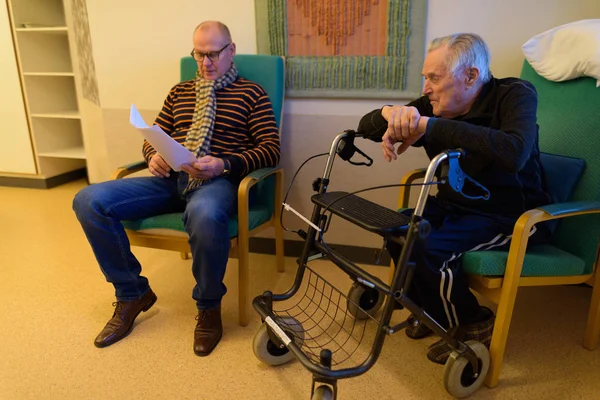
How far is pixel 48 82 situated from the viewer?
3.41m

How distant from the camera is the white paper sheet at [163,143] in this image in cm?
132

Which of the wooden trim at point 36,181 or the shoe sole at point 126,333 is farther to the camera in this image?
the wooden trim at point 36,181

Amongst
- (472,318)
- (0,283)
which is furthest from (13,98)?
(472,318)

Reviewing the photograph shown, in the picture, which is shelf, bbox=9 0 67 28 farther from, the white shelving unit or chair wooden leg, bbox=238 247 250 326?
chair wooden leg, bbox=238 247 250 326

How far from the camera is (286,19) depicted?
1974 mm

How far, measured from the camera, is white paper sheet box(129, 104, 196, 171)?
4.32ft

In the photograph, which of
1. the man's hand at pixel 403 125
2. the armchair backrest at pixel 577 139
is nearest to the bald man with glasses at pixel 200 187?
the man's hand at pixel 403 125

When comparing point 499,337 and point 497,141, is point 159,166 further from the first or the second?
point 499,337

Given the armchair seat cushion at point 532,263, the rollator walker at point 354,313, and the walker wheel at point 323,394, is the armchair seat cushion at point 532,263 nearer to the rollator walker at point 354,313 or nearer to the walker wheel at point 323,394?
the rollator walker at point 354,313

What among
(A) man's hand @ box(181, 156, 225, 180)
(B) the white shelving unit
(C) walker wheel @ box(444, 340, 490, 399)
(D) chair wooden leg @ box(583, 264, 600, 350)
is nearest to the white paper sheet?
(A) man's hand @ box(181, 156, 225, 180)

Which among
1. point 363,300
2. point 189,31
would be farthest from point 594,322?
point 189,31

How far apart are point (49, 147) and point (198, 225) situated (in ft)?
8.58

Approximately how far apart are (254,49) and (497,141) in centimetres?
129

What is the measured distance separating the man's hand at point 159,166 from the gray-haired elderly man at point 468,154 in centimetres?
77
